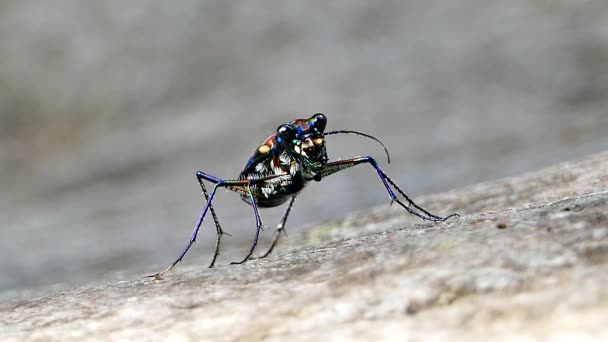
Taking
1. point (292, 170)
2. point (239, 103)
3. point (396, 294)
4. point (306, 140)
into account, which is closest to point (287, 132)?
point (306, 140)

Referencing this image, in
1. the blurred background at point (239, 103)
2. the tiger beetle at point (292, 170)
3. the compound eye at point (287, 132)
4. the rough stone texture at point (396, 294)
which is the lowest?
the rough stone texture at point (396, 294)

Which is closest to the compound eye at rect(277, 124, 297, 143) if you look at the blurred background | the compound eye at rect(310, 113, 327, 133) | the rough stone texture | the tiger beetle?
the tiger beetle

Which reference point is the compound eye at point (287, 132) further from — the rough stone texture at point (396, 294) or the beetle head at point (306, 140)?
the rough stone texture at point (396, 294)

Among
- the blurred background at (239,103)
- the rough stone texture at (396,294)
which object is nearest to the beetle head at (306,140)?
the rough stone texture at (396,294)

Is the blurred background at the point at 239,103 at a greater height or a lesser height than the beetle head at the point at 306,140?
greater

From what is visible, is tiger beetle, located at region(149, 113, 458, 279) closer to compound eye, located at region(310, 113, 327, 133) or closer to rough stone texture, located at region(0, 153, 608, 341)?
compound eye, located at region(310, 113, 327, 133)

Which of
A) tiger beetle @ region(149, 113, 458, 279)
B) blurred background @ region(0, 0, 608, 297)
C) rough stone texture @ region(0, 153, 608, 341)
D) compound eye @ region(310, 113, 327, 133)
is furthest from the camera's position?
blurred background @ region(0, 0, 608, 297)
